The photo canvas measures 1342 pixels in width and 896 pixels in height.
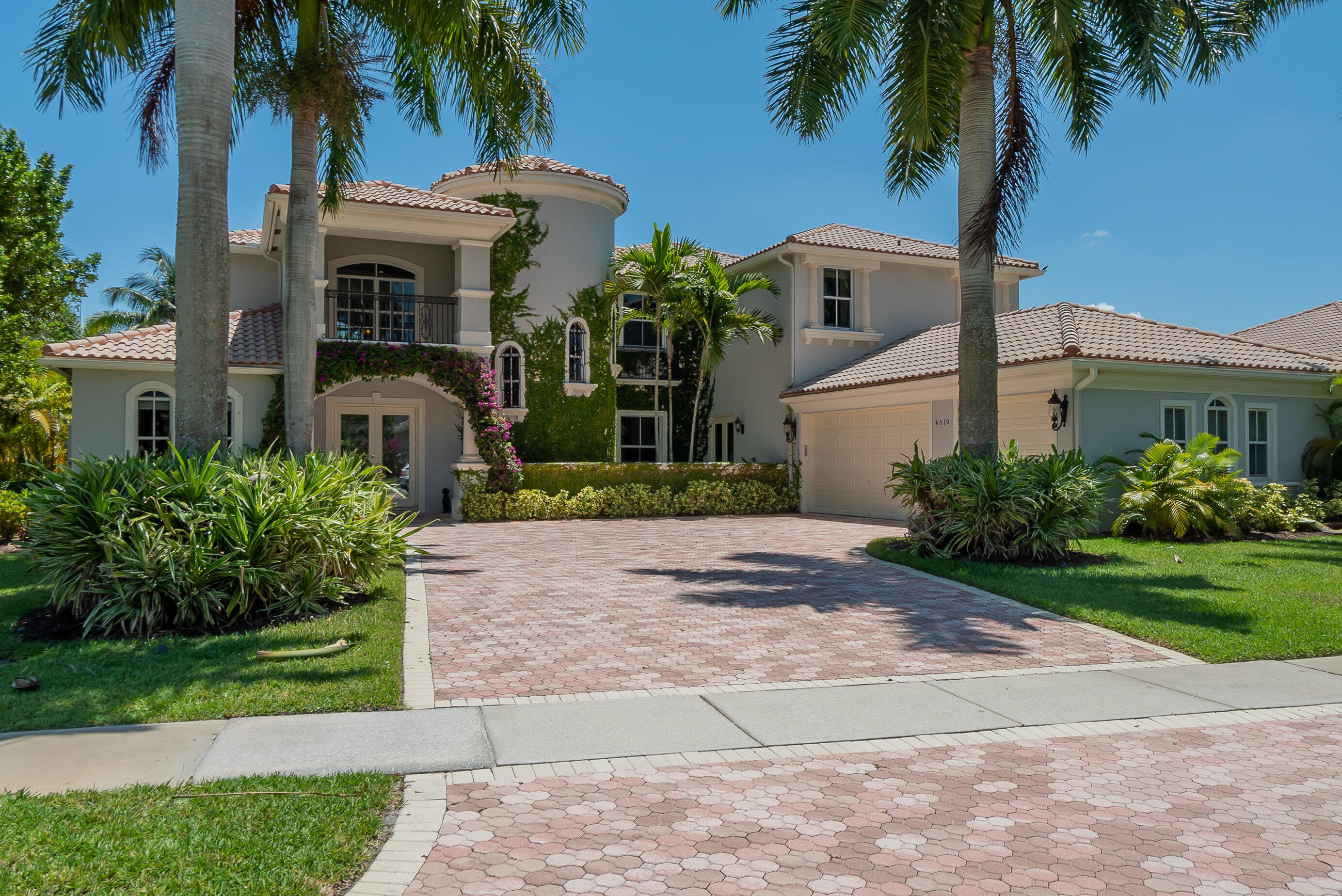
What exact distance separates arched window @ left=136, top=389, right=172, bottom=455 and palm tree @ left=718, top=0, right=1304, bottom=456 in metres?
12.4

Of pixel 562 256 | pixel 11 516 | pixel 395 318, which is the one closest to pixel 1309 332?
pixel 562 256

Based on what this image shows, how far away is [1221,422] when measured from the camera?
692 inches

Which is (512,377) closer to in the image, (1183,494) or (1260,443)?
(1183,494)

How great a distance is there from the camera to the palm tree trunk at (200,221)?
8.88m

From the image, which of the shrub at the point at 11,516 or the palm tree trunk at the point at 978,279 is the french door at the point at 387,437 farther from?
the palm tree trunk at the point at 978,279

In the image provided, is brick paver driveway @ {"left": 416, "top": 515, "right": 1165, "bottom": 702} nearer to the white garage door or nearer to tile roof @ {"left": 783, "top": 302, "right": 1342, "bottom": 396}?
the white garage door

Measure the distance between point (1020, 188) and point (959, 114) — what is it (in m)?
1.72

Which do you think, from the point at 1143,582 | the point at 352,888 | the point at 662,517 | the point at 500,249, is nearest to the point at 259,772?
the point at 352,888

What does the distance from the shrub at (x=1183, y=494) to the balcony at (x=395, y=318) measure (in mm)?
13664

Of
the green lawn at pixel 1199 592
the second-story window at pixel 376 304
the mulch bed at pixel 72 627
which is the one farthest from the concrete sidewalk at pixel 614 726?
the second-story window at pixel 376 304

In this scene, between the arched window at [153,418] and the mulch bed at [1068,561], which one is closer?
the mulch bed at [1068,561]

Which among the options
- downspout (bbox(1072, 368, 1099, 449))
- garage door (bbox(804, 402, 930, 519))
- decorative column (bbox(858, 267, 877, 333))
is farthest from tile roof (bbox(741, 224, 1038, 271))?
downspout (bbox(1072, 368, 1099, 449))

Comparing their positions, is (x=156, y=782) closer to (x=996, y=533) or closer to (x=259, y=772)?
(x=259, y=772)

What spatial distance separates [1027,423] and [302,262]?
41.9ft
